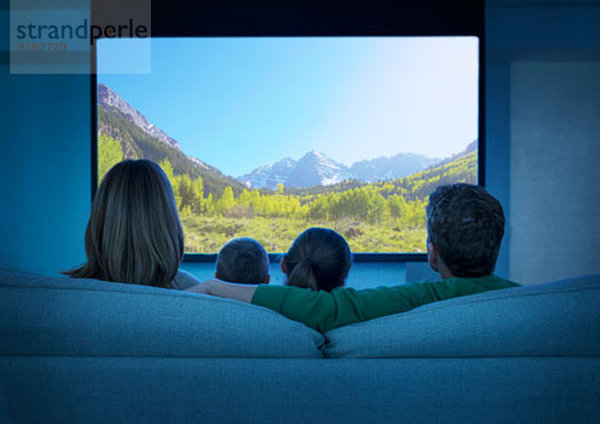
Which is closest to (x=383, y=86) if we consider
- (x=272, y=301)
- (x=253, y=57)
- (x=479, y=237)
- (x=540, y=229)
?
(x=253, y=57)

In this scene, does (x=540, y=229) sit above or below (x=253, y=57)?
below

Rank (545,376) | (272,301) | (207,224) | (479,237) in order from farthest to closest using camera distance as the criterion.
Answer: (207,224), (479,237), (272,301), (545,376)

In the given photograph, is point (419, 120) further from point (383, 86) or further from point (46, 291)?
point (46, 291)

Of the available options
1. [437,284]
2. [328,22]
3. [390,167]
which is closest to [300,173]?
[390,167]

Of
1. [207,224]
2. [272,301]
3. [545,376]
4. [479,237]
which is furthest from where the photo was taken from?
[207,224]

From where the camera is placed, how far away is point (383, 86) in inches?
143

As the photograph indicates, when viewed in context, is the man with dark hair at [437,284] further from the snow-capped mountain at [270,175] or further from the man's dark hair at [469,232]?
the snow-capped mountain at [270,175]

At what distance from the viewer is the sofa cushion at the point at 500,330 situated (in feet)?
2.29

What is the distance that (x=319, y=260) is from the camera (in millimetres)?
1608

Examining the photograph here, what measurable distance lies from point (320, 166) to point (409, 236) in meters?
1.06

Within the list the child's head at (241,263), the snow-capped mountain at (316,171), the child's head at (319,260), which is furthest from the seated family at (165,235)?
the snow-capped mountain at (316,171)

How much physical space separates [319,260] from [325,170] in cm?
216

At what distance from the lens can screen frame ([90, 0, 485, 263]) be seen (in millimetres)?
3564

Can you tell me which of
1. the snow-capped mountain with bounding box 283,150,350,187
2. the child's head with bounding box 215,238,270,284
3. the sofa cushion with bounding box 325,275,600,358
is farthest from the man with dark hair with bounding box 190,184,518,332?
the snow-capped mountain with bounding box 283,150,350,187
